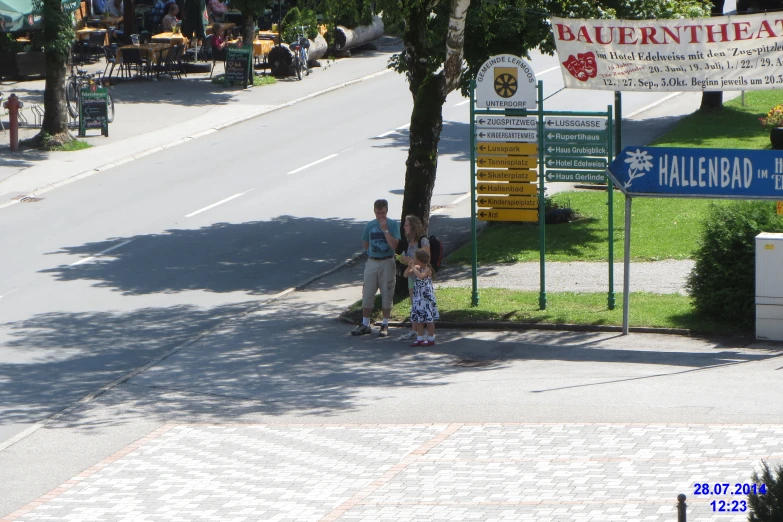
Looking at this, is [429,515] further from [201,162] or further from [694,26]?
[201,162]

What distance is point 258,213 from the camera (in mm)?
22969

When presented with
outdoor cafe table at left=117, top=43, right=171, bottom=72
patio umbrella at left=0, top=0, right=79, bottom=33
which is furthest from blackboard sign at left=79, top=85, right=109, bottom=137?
outdoor cafe table at left=117, top=43, right=171, bottom=72

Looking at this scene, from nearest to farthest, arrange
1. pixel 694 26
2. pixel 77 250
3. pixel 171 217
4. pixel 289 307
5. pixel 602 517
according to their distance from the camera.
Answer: pixel 602 517
pixel 694 26
pixel 289 307
pixel 77 250
pixel 171 217

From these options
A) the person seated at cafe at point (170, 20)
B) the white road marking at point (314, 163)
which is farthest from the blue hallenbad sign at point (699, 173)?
the person seated at cafe at point (170, 20)

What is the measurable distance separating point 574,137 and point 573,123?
20 cm

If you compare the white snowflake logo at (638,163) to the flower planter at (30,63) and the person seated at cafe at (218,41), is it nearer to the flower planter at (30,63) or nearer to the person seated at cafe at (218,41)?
the flower planter at (30,63)

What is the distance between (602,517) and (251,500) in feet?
9.39

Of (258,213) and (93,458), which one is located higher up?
(258,213)

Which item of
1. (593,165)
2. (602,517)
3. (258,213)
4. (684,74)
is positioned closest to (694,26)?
Answer: (684,74)

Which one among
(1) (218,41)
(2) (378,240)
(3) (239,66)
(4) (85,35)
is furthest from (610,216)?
(4) (85,35)

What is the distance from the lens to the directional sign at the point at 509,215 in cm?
1611

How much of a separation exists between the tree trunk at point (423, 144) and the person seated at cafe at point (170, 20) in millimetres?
26531

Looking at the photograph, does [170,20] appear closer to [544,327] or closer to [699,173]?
[544,327]

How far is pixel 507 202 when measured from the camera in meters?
16.3
